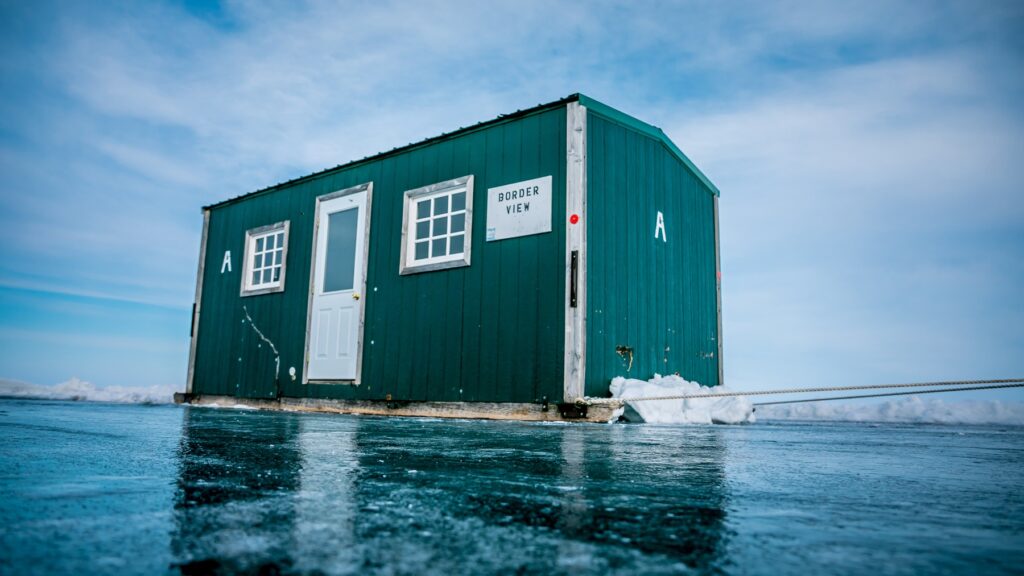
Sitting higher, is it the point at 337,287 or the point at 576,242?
the point at 576,242

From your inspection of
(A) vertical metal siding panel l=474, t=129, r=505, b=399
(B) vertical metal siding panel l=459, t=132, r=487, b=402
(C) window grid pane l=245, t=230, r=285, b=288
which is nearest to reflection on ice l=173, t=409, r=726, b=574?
(A) vertical metal siding panel l=474, t=129, r=505, b=399

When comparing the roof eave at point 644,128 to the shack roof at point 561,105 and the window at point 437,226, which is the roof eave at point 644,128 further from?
the window at point 437,226

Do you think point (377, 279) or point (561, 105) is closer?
point (561, 105)

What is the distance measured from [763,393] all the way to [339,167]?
21.4ft

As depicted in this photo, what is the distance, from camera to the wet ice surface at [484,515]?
2.26 ft

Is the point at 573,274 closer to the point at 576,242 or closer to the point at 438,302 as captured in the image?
the point at 576,242

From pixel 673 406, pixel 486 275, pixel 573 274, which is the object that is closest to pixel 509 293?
pixel 486 275

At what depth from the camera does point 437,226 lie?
24.6 ft

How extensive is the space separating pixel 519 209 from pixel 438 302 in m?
1.54

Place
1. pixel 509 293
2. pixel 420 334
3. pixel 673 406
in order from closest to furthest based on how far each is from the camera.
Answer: pixel 673 406, pixel 509 293, pixel 420 334

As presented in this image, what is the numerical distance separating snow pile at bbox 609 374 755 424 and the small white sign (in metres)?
1.86

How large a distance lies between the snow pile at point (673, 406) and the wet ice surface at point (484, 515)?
3724mm

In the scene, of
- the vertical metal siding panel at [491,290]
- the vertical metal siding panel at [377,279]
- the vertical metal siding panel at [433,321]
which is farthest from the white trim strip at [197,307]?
the vertical metal siding panel at [491,290]

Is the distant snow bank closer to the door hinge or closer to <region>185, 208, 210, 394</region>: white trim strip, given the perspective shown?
<region>185, 208, 210, 394</region>: white trim strip
